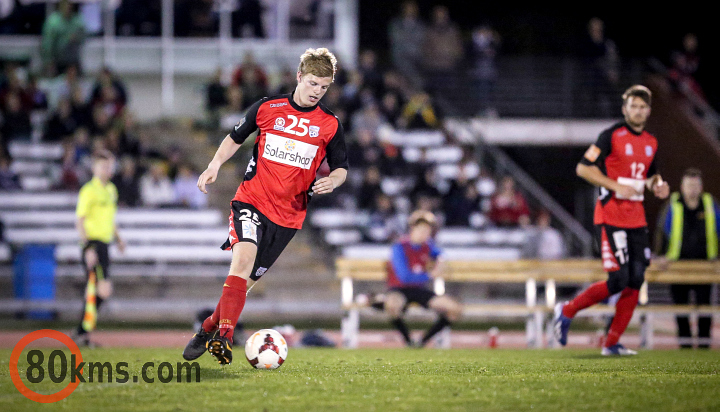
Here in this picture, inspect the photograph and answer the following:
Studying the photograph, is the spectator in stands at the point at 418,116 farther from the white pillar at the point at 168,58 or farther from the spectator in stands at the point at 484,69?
the white pillar at the point at 168,58

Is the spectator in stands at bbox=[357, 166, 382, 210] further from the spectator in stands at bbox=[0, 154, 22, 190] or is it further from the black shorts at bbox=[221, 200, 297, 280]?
the black shorts at bbox=[221, 200, 297, 280]

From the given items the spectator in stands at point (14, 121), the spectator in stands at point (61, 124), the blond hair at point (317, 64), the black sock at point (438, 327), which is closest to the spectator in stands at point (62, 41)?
the spectator in stands at point (14, 121)

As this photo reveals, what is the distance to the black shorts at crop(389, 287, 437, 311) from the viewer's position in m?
11.1

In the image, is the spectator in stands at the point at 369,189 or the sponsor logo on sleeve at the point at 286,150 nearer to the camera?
the sponsor logo on sleeve at the point at 286,150

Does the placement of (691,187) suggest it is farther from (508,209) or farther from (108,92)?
(108,92)

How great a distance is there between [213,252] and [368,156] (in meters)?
3.45

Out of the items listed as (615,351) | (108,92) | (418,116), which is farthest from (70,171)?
(615,351)

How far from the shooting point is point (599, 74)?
20.0 m

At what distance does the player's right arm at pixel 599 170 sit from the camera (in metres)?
8.00

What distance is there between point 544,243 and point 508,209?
4.30 ft

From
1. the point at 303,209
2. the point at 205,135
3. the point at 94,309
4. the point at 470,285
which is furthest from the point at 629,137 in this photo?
the point at 205,135

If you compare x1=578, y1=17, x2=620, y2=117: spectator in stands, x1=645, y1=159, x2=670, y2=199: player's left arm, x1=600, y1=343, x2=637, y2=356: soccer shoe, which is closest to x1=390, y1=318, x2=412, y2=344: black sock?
x1=600, y1=343, x2=637, y2=356: soccer shoe

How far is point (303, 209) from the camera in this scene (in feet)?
22.7

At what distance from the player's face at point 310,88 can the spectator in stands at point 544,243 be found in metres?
9.17
